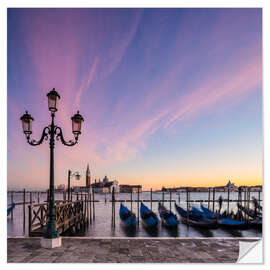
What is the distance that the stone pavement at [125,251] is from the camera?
3738 mm

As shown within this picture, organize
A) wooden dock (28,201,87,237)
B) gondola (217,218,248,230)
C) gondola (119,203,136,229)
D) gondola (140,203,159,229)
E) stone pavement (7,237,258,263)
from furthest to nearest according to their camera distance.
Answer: gondola (119,203,136,229) < gondola (140,203,159,229) < gondola (217,218,248,230) < wooden dock (28,201,87,237) < stone pavement (7,237,258,263)

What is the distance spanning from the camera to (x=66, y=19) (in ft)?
17.5

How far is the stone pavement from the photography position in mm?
3738

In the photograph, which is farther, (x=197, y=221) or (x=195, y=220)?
Result: (x=195, y=220)

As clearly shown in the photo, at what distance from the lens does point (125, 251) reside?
4.09m

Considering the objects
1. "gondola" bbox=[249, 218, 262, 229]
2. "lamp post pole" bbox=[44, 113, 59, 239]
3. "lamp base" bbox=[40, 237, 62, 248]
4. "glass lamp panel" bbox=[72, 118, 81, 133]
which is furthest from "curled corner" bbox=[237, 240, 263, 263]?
"gondola" bbox=[249, 218, 262, 229]

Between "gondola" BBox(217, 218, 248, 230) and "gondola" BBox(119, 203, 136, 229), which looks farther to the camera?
"gondola" BBox(119, 203, 136, 229)

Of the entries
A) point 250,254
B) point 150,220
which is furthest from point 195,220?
point 250,254

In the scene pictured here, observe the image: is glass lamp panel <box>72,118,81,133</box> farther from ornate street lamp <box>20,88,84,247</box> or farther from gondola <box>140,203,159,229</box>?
gondola <box>140,203,159,229</box>

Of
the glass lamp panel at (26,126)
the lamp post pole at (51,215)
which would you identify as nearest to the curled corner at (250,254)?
the lamp post pole at (51,215)
